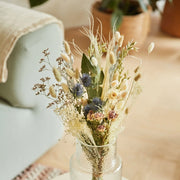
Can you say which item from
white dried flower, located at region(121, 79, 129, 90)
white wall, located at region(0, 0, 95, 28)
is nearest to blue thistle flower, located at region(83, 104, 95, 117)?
white dried flower, located at region(121, 79, 129, 90)

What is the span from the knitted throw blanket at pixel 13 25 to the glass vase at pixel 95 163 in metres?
0.48

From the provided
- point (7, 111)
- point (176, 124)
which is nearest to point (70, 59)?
point (7, 111)

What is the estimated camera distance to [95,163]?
3.66 ft

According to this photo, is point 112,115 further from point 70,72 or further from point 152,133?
point 152,133

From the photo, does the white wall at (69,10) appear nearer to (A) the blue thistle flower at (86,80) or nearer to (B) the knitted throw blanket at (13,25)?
(B) the knitted throw blanket at (13,25)

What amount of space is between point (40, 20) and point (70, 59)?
0.53 metres

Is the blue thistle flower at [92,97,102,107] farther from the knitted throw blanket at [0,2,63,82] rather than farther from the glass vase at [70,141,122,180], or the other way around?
the knitted throw blanket at [0,2,63,82]

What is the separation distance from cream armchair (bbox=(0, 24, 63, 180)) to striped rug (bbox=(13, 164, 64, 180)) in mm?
41

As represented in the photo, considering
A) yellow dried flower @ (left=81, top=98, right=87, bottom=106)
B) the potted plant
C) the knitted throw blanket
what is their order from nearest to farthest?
yellow dried flower @ (left=81, top=98, right=87, bottom=106) < the knitted throw blanket < the potted plant

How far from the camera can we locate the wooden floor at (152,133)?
1.75 meters

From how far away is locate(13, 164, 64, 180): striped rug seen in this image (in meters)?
1.67

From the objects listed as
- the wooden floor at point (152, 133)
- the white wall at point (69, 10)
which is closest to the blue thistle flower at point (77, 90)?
the wooden floor at point (152, 133)

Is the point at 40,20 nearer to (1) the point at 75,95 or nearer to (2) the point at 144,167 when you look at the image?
(1) the point at 75,95

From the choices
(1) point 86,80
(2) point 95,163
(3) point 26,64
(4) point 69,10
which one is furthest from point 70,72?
(4) point 69,10
